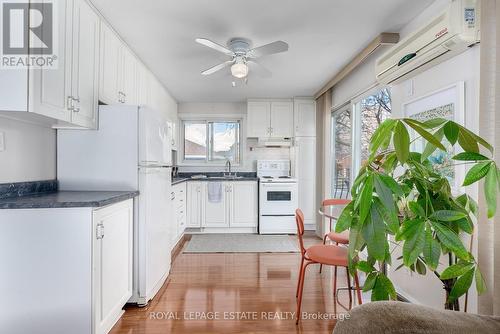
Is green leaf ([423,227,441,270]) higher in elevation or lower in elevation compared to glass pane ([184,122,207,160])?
lower

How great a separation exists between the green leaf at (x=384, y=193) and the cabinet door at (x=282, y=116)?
392cm

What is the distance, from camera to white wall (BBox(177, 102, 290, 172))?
5016 mm

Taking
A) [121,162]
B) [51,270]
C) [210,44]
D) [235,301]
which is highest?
[210,44]

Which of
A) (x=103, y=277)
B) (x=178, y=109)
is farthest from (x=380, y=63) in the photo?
(x=178, y=109)

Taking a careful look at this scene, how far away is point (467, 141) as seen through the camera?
38.7 inches

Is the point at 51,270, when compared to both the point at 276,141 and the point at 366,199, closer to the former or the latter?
the point at 366,199

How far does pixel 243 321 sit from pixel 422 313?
1.52 metres

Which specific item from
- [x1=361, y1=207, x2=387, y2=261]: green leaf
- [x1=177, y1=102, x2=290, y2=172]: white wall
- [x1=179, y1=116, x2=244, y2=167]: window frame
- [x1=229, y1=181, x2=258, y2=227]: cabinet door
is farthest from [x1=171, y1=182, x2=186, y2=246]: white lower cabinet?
[x1=361, y1=207, x2=387, y2=261]: green leaf

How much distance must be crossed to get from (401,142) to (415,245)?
37 centimetres

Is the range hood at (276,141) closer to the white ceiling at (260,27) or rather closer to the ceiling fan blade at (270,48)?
the white ceiling at (260,27)

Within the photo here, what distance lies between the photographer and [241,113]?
5027 mm

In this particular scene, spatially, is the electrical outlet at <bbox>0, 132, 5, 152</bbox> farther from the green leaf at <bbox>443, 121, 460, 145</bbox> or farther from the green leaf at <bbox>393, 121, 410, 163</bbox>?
the green leaf at <bbox>443, 121, 460, 145</bbox>

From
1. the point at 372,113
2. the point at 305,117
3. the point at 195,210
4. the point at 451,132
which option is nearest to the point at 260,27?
the point at 372,113

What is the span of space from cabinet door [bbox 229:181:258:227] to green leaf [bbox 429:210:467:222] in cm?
358
